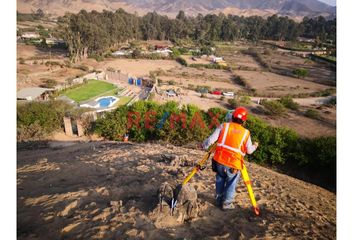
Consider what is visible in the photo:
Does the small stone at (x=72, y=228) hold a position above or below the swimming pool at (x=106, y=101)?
above

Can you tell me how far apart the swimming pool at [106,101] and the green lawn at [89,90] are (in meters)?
2.06

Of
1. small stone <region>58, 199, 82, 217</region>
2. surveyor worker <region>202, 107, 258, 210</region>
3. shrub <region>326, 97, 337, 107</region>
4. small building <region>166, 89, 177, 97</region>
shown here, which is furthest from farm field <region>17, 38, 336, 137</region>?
small stone <region>58, 199, 82, 217</region>

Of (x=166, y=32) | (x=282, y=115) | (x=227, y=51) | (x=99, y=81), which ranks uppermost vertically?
(x=166, y=32)

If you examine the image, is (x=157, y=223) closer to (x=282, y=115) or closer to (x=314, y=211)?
(x=314, y=211)

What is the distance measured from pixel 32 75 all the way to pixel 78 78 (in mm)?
6873

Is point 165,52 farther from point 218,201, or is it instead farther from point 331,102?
point 218,201

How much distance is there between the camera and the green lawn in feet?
90.6

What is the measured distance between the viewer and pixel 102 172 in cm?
648

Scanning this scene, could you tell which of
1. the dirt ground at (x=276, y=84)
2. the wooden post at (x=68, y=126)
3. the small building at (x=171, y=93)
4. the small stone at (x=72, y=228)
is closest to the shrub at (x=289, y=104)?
the dirt ground at (x=276, y=84)

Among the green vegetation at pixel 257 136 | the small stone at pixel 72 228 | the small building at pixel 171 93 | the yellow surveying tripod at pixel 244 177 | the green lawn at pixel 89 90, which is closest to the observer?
the small stone at pixel 72 228

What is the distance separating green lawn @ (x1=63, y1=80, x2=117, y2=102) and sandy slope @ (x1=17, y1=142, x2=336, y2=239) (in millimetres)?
21641

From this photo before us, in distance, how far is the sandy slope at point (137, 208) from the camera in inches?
154

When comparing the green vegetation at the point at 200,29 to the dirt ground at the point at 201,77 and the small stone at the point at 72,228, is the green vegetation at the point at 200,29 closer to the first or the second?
the dirt ground at the point at 201,77
